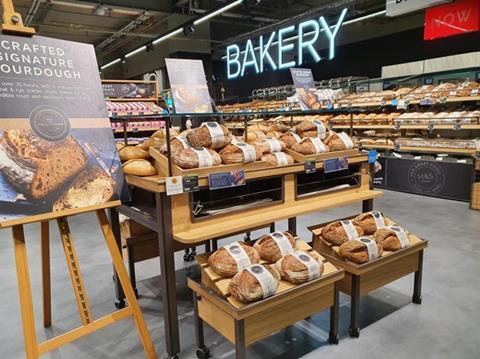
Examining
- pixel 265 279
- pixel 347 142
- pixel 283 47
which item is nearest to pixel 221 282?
pixel 265 279

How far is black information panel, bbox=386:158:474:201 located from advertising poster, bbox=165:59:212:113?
4.36 meters

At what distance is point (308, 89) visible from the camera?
3186mm

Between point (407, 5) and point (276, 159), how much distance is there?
4.12 metres

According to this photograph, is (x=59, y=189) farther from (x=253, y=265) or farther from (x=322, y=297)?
(x=322, y=297)

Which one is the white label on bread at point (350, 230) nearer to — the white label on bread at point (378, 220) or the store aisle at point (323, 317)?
the white label on bread at point (378, 220)

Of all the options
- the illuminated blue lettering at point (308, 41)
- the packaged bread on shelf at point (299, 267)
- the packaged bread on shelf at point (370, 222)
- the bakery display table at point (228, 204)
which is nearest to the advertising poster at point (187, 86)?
the bakery display table at point (228, 204)

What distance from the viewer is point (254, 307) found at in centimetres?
166

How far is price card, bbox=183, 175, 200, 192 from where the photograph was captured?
70.8 inches

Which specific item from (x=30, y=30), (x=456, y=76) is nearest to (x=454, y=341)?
(x=30, y=30)

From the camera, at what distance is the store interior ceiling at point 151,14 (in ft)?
28.6

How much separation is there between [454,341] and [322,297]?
0.85 metres

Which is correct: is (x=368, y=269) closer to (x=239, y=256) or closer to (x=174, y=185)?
(x=239, y=256)

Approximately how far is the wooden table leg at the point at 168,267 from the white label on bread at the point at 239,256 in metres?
0.30

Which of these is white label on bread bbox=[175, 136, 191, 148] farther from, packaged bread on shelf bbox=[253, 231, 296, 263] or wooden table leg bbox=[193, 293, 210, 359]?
wooden table leg bbox=[193, 293, 210, 359]
